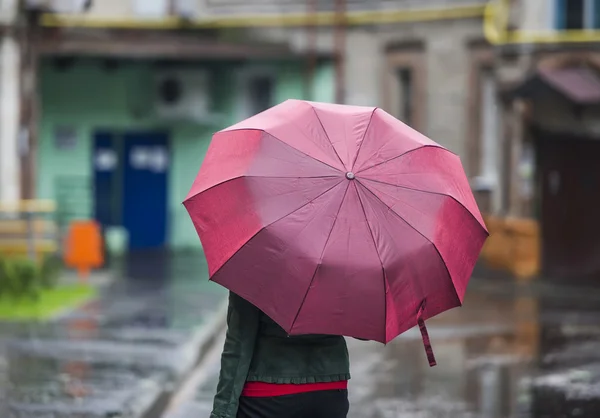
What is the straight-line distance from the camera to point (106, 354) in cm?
1037

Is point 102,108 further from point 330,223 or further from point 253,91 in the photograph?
point 330,223

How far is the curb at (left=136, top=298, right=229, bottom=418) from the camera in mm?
8314

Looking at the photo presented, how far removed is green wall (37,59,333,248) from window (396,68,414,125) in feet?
4.78

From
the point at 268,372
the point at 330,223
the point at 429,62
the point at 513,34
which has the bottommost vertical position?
the point at 268,372

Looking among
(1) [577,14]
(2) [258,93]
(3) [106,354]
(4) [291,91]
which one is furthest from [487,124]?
(3) [106,354]

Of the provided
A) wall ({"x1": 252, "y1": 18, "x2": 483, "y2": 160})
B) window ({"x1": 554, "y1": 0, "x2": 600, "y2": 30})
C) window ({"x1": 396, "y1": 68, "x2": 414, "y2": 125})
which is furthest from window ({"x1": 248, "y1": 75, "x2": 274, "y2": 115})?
window ({"x1": 554, "y1": 0, "x2": 600, "y2": 30})

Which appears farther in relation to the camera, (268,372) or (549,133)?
(549,133)

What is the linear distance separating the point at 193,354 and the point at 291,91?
11938mm

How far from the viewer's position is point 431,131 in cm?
2025

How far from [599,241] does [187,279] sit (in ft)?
22.1

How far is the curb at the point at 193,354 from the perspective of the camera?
27.3 ft

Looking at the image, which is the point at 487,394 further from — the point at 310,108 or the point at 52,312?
the point at 52,312

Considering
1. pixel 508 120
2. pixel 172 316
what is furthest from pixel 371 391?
pixel 508 120

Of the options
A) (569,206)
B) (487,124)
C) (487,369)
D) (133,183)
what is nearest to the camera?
(487,369)
